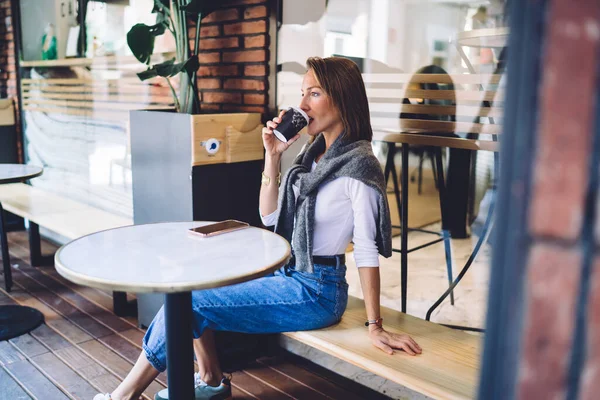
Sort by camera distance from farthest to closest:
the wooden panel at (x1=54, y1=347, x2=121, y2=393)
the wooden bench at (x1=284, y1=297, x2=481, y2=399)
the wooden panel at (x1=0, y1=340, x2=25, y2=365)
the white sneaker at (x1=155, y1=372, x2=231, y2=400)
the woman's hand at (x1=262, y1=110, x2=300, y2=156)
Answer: the wooden panel at (x1=0, y1=340, x2=25, y2=365), the wooden panel at (x1=54, y1=347, x2=121, y2=393), the white sneaker at (x1=155, y1=372, x2=231, y2=400), the woman's hand at (x1=262, y1=110, x2=300, y2=156), the wooden bench at (x1=284, y1=297, x2=481, y2=399)

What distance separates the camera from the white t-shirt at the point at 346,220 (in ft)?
6.11

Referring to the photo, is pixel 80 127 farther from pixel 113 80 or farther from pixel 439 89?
pixel 439 89

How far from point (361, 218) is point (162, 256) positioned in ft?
2.18

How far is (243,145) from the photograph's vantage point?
8.94 feet

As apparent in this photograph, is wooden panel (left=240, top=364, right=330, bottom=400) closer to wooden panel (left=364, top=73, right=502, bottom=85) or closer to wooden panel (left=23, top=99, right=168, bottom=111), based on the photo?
wooden panel (left=364, top=73, right=502, bottom=85)

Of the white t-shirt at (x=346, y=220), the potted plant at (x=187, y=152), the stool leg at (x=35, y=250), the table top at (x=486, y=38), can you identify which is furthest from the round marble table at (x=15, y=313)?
the table top at (x=486, y=38)

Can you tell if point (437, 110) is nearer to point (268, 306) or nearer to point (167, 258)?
point (268, 306)

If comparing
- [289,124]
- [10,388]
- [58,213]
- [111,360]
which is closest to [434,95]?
[289,124]

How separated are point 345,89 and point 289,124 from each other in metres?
0.25

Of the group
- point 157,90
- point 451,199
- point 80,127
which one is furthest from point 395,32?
point 80,127

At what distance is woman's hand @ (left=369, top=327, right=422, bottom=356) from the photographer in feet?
5.86

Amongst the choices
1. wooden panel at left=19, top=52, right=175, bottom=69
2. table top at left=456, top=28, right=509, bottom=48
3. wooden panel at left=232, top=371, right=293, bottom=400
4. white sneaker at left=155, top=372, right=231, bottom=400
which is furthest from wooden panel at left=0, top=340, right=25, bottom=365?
table top at left=456, top=28, right=509, bottom=48

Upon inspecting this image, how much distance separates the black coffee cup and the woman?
0.10 ft

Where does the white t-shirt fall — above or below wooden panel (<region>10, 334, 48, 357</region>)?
above
